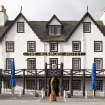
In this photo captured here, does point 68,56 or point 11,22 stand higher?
point 11,22

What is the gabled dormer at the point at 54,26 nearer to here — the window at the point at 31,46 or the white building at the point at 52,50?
the white building at the point at 52,50

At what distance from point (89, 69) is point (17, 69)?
9849mm

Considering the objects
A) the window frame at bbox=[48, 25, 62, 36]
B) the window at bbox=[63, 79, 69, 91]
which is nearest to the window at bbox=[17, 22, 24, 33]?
the window frame at bbox=[48, 25, 62, 36]

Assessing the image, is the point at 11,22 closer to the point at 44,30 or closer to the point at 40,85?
the point at 44,30

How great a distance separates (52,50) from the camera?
69.9 metres

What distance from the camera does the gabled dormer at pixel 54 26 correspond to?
6925 cm

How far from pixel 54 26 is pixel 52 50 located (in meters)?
3.33

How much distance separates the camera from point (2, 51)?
70562mm

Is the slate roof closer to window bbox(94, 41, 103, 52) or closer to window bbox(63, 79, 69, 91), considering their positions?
window bbox(94, 41, 103, 52)

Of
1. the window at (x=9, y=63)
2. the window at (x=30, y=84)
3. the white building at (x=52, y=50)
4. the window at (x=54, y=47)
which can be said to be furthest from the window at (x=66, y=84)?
the window at (x=9, y=63)

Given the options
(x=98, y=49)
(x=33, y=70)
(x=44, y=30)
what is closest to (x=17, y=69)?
(x=33, y=70)

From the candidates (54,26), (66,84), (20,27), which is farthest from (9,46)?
(66,84)

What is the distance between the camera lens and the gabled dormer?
6925cm

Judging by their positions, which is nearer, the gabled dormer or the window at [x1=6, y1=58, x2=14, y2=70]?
the gabled dormer
